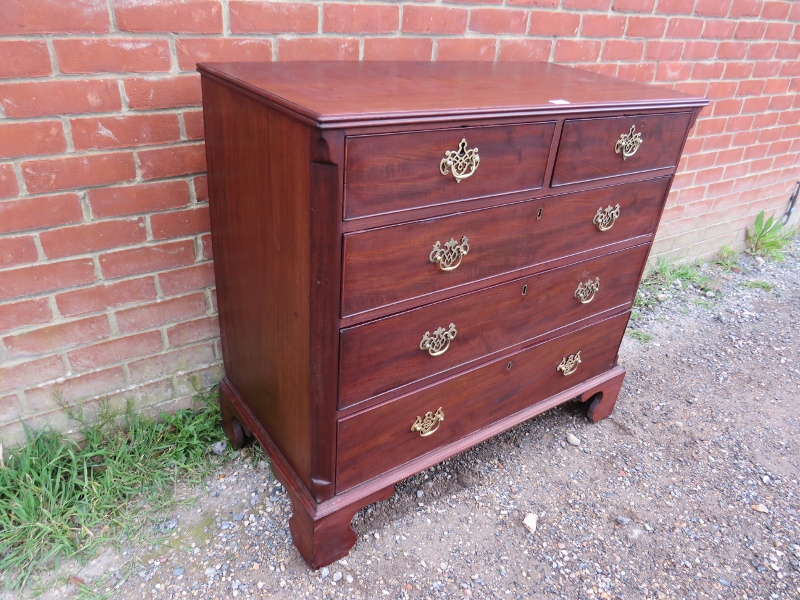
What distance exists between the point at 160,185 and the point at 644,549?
6.20 ft

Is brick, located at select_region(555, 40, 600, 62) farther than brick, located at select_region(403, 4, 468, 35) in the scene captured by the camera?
Yes

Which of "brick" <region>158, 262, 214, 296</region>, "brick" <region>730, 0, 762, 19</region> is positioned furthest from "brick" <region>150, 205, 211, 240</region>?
"brick" <region>730, 0, 762, 19</region>

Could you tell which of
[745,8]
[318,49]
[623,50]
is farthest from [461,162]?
[745,8]

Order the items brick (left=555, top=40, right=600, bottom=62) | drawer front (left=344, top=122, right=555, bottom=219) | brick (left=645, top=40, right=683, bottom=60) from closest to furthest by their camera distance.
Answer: drawer front (left=344, top=122, right=555, bottom=219), brick (left=555, top=40, right=600, bottom=62), brick (left=645, top=40, right=683, bottom=60)

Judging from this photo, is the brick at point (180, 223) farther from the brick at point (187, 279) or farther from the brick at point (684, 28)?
the brick at point (684, 28)

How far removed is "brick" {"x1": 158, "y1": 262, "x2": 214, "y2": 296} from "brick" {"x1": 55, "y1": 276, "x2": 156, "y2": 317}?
4 centimetres

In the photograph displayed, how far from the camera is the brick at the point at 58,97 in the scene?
1454 mm

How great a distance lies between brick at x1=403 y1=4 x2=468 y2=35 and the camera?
1945 mm

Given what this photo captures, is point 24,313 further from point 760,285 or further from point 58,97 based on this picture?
point 760,285

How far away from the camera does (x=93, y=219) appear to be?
1.68 m

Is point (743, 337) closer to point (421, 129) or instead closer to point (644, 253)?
point (644, 253)

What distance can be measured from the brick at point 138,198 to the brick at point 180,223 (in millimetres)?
29

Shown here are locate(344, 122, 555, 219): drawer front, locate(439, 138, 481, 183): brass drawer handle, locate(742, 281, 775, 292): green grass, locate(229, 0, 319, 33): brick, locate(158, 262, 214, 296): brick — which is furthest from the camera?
locate(742, 281, 775, 292): green grass

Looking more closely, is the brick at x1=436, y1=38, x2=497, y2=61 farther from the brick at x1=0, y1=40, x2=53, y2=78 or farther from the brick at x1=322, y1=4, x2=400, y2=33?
the brick at x1=0, y1=40, x2=53, y2=78
